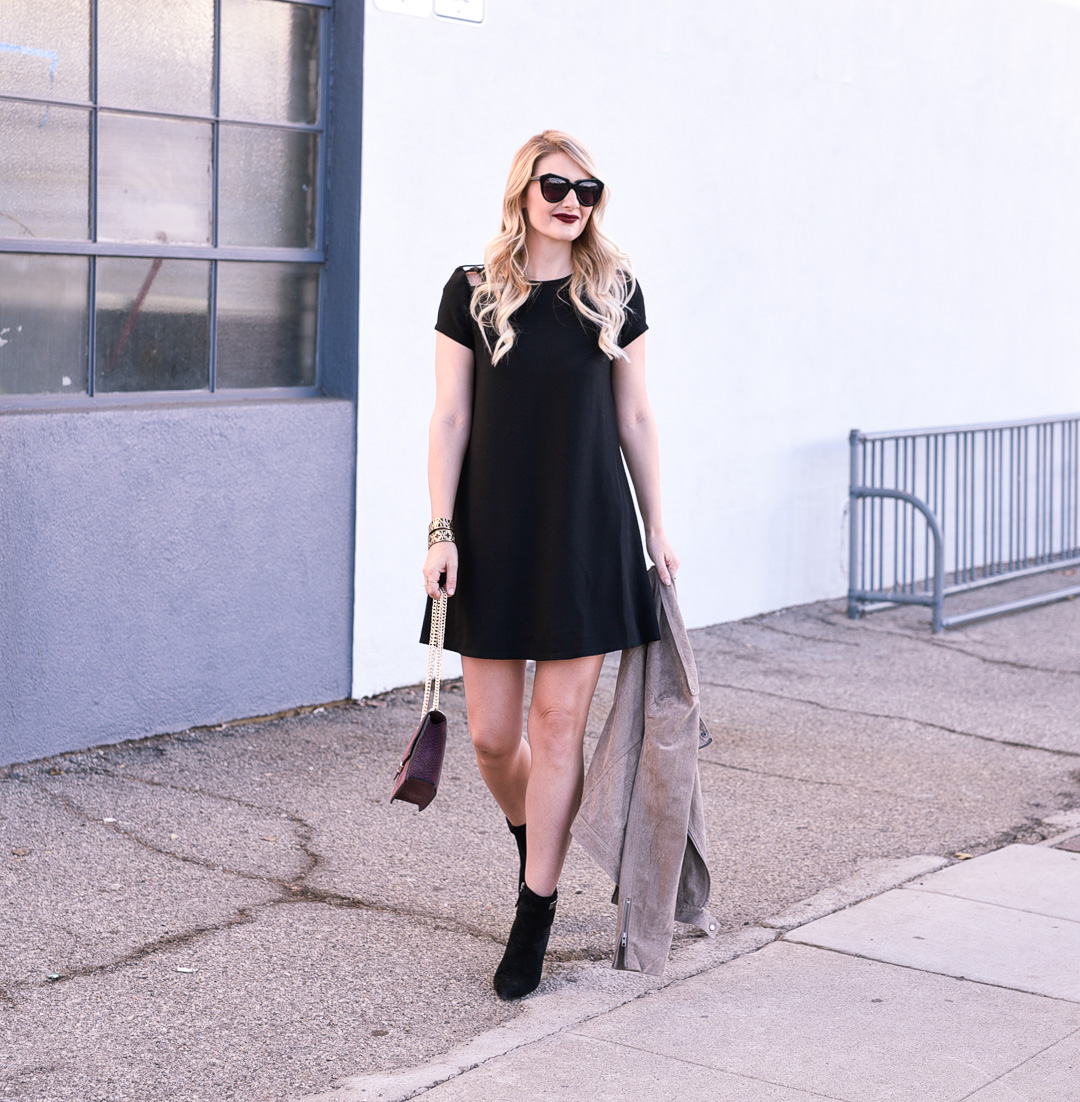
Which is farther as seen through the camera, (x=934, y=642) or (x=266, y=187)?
(x=934, y=642)

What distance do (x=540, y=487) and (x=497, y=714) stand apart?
584 mm

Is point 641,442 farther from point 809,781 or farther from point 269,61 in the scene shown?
point 269,61

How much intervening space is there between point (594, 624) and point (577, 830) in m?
0.51

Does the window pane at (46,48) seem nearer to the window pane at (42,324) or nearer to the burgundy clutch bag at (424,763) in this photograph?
the window pane at (42,324)

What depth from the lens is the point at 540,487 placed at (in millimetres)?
3889

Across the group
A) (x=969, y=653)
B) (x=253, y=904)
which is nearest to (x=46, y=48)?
(x=253, y=904)

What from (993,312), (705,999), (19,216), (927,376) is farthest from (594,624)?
(993,312)

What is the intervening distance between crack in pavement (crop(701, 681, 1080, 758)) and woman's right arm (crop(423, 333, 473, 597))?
3.54 metres

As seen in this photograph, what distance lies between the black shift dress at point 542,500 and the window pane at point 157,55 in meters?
2.65

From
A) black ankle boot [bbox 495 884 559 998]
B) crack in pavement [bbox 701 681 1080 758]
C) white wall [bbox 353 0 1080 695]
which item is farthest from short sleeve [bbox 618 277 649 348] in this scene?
crack in pavement [bbox 701 681 1080 758]

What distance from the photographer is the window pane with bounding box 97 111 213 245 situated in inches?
235

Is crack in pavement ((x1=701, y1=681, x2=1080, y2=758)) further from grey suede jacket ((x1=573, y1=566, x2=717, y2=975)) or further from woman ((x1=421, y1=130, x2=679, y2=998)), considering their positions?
woman ((x1=421, y1=130, x2=679, y2=998))

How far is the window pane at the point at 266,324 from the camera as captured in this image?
6445 mm

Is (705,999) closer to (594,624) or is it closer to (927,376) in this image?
(594,624)
